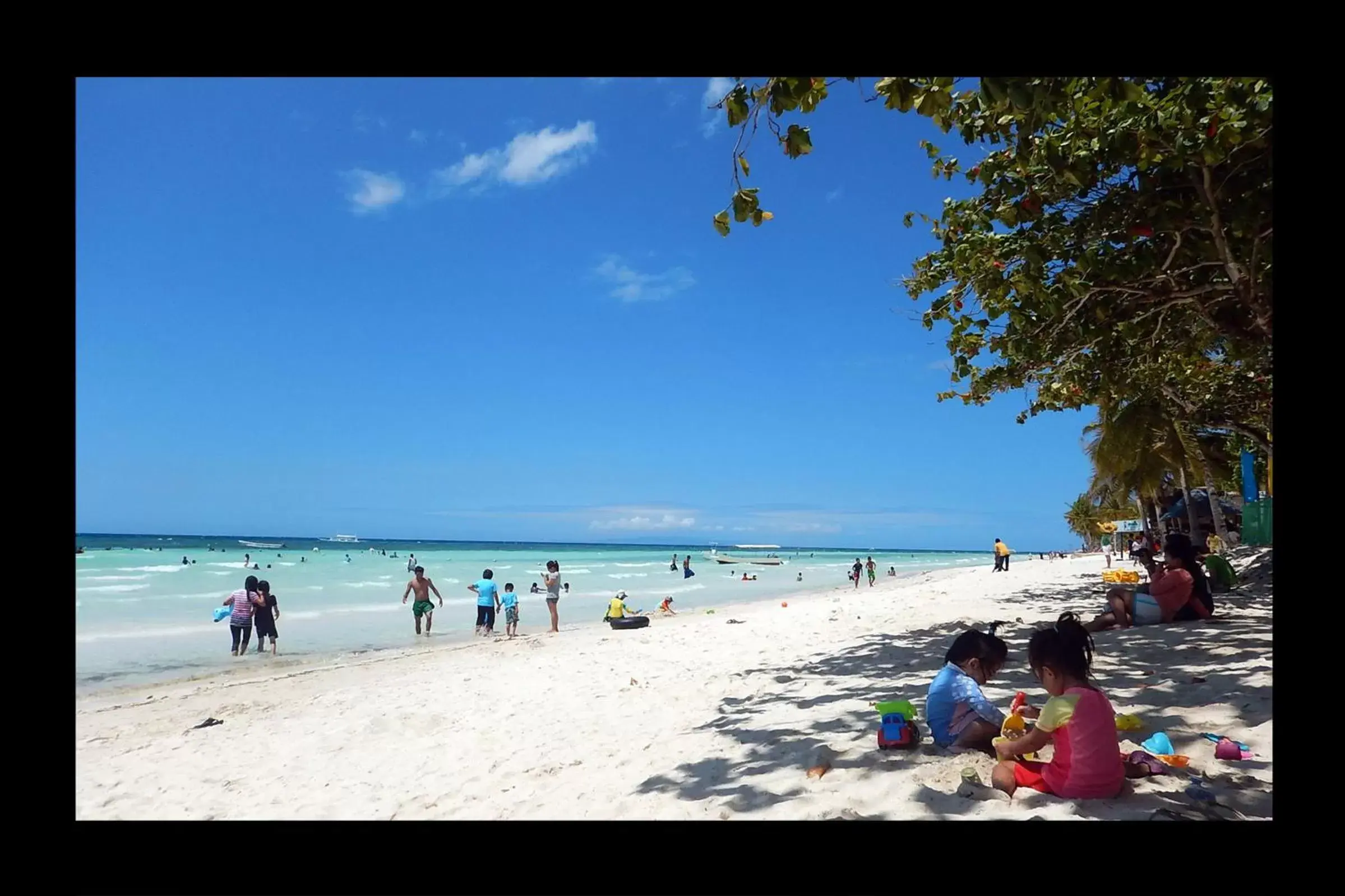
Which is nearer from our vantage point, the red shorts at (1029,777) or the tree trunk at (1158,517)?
the red shorts at (1029,777)

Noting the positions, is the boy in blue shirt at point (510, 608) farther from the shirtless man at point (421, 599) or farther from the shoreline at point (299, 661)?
the shirtless man at point (421, 599)

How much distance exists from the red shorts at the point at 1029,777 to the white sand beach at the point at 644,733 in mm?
70

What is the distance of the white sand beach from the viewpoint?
11.9 feet

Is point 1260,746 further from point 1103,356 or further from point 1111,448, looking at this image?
point 1111,448

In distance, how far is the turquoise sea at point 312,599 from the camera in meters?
12.4

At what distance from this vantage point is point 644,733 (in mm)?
5355

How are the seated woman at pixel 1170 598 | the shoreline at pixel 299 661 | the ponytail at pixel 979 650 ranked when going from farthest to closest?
the shoreline at pixel 299 661 < the seated woman at pixel 1170 598 < the ponytail at pixel 979 650

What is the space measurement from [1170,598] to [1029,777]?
592 centimetres

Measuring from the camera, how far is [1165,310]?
25.0ft

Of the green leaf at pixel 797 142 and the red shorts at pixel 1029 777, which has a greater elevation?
the green leaf at pixel 797 142

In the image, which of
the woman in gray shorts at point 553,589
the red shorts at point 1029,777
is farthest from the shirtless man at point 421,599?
the red shorts at point 1029,777

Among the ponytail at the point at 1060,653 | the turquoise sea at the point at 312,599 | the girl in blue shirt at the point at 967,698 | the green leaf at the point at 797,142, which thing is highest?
the green leaf at the point at 797,142

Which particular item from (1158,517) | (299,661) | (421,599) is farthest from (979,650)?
(1158,517)
